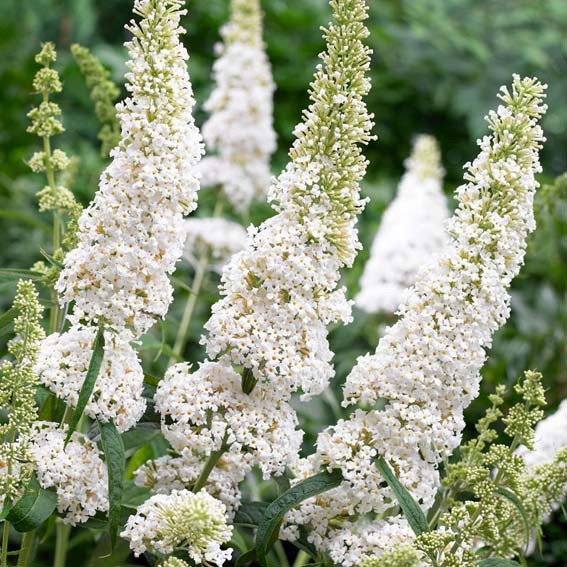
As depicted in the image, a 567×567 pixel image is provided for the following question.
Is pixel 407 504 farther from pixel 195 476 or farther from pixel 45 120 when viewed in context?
pixel 45 120

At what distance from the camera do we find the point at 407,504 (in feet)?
3.63

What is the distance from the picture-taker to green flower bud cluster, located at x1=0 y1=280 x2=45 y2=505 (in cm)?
103

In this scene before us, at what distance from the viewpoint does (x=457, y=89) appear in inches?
151

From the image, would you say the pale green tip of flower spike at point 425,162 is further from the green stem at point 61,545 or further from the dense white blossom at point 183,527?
the dense white blossom at point 183,527

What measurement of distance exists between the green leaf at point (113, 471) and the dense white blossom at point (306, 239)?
0.49 ft

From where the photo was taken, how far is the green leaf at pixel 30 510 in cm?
106

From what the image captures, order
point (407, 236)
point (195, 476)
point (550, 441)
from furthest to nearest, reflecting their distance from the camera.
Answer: point (407, 236), point (550, 441), point (195, 476)

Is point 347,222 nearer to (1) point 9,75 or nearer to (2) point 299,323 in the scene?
(2) point 299,323

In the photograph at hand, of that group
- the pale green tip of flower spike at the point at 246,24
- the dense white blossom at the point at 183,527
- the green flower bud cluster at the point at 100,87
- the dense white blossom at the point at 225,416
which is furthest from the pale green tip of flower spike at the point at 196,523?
the pale green tip of flower spike at the point at 246,24

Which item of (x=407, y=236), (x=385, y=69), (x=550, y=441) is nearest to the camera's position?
(x=550, y=441)

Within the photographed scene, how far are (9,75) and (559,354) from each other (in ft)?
7.68

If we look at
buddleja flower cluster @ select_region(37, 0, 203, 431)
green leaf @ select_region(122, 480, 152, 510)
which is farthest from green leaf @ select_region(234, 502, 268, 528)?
buddleja flower cluster @ select_region(37, 0, 203, 431)

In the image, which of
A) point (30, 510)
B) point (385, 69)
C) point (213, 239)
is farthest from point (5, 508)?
point (385, 69)

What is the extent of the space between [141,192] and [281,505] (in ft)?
1.27
